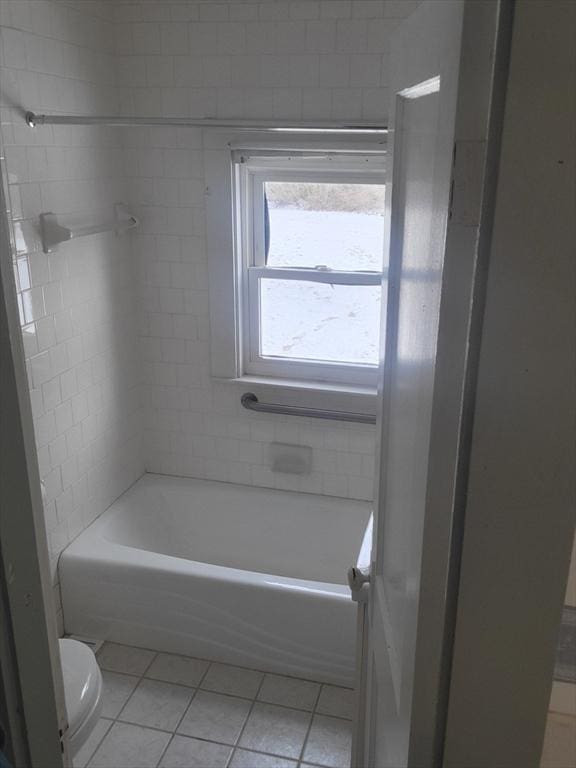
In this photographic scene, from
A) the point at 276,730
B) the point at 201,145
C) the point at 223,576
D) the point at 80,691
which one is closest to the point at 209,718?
the point at 276,730

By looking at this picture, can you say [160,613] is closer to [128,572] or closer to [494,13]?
[128,572]

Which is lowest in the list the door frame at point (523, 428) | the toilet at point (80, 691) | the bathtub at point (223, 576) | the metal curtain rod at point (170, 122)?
the bathtub at point (223, 576)

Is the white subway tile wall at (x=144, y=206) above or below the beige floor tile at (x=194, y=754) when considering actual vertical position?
above

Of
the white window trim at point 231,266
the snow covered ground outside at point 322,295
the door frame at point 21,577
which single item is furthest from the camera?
the snow covered ground outside at point 322,295

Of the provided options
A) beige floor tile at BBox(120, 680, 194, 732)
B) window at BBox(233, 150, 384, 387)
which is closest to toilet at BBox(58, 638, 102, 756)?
beige floor tile at BBox(120, 680, 194, 732)

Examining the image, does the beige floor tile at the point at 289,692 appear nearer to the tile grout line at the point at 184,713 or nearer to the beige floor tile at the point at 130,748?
the tile grout line at the point at 184,713

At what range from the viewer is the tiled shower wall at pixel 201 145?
2.72 metres

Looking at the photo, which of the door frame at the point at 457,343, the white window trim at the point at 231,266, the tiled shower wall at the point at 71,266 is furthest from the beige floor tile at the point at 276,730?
the door frame at the point at 457,343

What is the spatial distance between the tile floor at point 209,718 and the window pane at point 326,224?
68.1 inches

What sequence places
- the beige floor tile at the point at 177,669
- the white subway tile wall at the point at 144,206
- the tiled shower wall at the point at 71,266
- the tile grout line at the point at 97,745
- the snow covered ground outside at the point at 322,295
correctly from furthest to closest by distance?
the snow covered ground outside at the point at 322,295, the beige floor tile at the point at 177,669, the white subway tile wall at the point at 144,206, the tiled shower wall at the point at 71,266, the tile grout line at the point at 97,745

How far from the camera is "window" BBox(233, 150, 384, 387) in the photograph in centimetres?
293

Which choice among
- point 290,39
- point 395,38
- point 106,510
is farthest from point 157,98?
point 395,38

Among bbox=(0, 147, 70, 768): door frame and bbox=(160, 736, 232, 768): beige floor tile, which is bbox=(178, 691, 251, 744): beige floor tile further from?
bbox=(0, 147, 70, 768): door frame

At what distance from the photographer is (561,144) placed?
635 mm
